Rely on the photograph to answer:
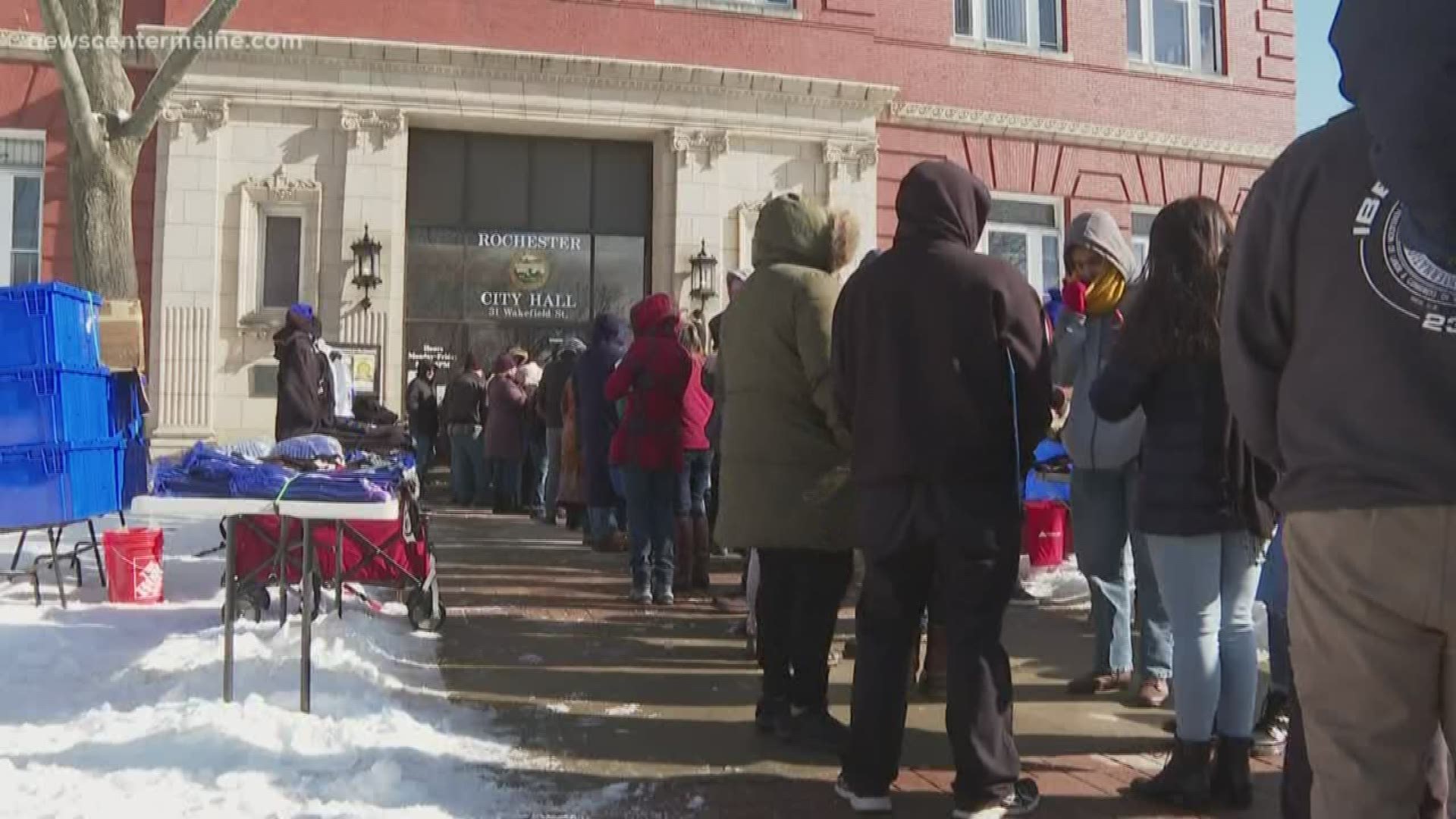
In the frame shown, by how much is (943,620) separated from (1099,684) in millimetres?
2027

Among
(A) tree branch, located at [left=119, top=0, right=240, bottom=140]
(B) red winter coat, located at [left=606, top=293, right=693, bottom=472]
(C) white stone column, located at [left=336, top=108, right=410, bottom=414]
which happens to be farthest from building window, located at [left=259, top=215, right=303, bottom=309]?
(B) red winter coat, located at [left=606, top=293, right=693, bottom=472]

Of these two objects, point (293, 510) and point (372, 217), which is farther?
point (372, 217)

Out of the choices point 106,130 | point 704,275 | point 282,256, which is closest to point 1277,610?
point 106,130

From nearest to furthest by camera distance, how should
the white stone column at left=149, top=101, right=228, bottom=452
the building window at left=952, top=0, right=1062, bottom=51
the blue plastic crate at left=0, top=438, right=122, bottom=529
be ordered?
the blue plastic crate at left=0, top=438, right=122, bottom=529 → the white stone column at left=149, top=101, right=228, bottom=452 → the building window at left=952, top=0, right=1062, bottom=51

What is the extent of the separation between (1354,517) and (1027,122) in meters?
16.3

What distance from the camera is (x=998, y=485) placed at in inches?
136

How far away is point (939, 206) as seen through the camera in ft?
11.7

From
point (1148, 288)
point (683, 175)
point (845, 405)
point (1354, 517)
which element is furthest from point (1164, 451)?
point (683, 175)

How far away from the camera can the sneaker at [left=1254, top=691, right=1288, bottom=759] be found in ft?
14.0

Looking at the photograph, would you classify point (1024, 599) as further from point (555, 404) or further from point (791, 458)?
point (555, 404)

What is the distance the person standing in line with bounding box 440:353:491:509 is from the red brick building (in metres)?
1.46

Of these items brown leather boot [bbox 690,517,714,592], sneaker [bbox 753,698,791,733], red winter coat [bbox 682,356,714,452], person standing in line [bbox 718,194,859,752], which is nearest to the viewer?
person standing in line [bbox 718,194,859,752]

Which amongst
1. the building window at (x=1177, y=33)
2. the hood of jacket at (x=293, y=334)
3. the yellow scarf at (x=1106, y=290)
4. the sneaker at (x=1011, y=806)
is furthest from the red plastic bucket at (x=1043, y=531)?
the building window at (x=1177, y=33)

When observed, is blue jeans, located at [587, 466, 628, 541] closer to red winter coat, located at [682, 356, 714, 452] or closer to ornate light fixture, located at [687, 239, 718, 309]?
red winter coat, located at [682, 356, 714, 452]
